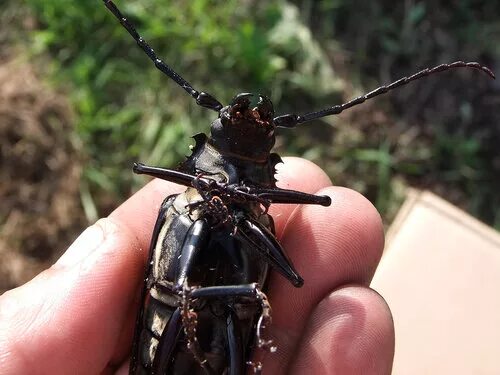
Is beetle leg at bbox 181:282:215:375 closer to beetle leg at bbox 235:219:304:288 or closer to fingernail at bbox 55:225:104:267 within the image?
beetle leg at bbox 235:219:304:288

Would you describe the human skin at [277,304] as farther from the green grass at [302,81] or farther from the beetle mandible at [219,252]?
the green grass at [302,81]

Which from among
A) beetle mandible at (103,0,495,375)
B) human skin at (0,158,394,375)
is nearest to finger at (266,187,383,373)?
human skin at (0,158,394,375)

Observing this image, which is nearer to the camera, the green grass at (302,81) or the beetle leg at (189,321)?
the beetle leg at (189,321)

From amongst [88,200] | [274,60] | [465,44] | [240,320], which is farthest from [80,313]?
[465,44]

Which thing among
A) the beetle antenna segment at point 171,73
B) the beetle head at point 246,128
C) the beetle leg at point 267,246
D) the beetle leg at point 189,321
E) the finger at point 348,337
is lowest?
the finger at point 348,337

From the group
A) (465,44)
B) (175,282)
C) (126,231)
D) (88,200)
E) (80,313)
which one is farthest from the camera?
(465,44)

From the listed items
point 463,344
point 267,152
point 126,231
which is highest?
point 267,152

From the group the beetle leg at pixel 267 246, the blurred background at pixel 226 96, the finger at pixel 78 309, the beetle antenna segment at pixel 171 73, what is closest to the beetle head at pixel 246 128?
the beetle antenna segment at pixel 171 73

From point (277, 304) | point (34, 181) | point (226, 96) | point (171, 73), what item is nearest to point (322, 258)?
point (277, 304)

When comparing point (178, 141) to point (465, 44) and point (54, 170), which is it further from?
point (465, 44)
